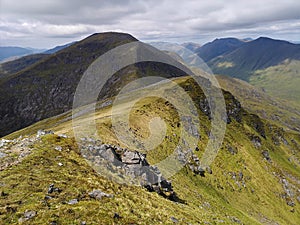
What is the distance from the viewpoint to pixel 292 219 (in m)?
87.4

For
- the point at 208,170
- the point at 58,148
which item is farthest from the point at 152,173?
the point at 208,170

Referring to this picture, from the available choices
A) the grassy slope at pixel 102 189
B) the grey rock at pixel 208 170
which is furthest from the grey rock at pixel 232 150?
the grey rock at pixel 208 170

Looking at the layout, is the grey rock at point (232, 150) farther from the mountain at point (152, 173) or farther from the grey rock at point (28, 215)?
the grey rock at point (28, 215)

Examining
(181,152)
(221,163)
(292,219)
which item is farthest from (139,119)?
(292,219)

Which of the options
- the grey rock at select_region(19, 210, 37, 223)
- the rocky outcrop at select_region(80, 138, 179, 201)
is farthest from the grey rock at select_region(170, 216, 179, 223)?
the grey rock at select_region(19, 210, 37, 223)

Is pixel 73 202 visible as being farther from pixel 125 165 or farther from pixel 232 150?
pixel 232 150

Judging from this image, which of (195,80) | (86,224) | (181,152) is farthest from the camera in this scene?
(195,80)

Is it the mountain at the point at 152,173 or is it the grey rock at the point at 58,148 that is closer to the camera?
the mountain at the point at 152,173

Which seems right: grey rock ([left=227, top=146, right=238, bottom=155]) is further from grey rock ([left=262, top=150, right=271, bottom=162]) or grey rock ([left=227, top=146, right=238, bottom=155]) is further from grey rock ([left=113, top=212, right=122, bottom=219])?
grey rock ([left=113, top=212, right=122, bottom=219])

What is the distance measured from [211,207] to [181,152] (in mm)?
24870

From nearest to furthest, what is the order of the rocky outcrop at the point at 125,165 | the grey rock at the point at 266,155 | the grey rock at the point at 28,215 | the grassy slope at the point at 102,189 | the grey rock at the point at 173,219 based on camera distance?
the grey rock at the point at 28,215, the grassy slope at the point at 102,189, the grey rock at the point at 173,219, the rocky outcrop at the point at 125,165, the grey rock at the point at 266,155

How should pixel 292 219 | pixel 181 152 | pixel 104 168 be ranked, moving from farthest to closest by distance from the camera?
pixel 292 219 < pixel 181 152 < pixel 104 168

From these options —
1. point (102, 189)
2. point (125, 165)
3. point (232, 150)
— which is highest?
point (102, 189)

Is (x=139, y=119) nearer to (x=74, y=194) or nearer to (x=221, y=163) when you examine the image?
(x=221, y=163)
